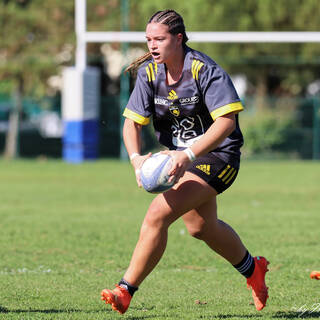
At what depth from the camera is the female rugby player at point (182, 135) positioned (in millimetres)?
5195

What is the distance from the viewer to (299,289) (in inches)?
260

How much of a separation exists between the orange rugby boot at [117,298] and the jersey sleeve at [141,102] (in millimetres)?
1152

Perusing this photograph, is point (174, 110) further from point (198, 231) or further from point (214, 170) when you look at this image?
point (198, 231)

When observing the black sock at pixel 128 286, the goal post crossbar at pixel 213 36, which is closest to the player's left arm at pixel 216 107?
the black sock at pixel 128 286

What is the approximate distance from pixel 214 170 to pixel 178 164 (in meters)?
0.49

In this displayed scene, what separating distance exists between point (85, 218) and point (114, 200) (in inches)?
104

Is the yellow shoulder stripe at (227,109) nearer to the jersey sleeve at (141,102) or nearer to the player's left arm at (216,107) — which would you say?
the player's left arm at (216,107)

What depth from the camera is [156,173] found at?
5.03 m

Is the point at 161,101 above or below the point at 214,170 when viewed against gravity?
above

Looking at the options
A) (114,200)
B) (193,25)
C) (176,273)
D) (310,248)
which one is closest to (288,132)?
(193,25)

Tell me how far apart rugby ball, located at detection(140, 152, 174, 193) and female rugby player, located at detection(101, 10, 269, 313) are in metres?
0.05

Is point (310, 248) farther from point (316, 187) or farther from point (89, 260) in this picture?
point (316, 187)

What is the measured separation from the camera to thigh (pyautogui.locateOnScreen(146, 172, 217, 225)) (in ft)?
17.1

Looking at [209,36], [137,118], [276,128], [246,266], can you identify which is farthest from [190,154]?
[276,128]
